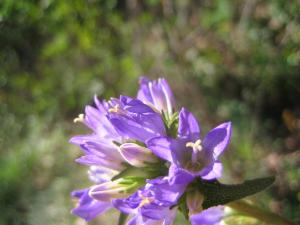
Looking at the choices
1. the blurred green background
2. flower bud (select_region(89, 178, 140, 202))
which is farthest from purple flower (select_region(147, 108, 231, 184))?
the blurred green background

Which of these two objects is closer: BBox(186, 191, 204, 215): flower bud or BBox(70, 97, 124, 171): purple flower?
BBox(186, 191, 204, 215): flower bud

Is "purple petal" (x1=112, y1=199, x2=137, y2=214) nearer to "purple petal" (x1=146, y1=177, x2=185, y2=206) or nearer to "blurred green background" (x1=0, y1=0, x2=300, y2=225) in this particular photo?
"purple petal" (x1=146, y1=177, x2=185, y2=206)

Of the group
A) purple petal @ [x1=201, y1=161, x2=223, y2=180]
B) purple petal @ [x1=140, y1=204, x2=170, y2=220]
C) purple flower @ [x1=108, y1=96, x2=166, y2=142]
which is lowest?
purple petal @ [x1=140, y1=204, x2=170, y2=220]

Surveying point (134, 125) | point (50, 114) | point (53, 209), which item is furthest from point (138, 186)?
point (50, 114)

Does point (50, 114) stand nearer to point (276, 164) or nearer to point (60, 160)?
point (60, 160)

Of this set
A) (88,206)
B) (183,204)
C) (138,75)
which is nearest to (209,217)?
(183,204)

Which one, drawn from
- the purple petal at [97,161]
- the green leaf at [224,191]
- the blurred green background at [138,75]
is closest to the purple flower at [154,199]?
the green leaf at [224,191]

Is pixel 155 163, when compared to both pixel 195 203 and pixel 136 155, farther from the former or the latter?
pixel 195 203
